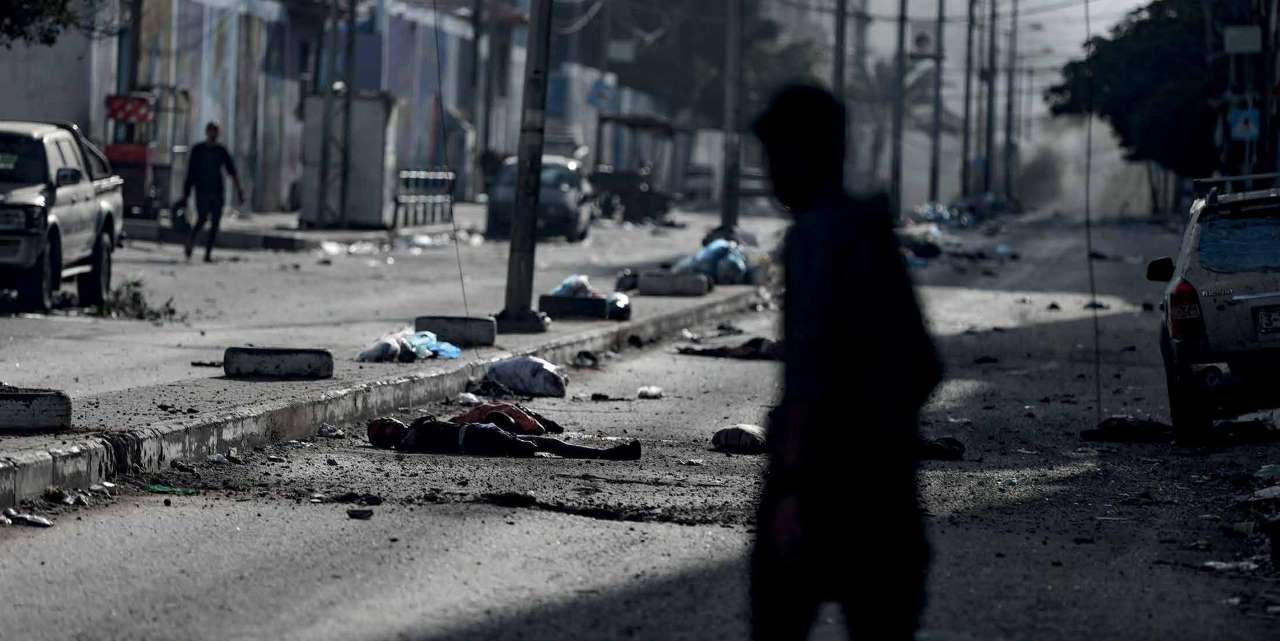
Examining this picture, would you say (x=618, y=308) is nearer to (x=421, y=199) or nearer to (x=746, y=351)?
(x=746, y=351)

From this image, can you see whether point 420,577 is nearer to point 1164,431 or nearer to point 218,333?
point 1164,431

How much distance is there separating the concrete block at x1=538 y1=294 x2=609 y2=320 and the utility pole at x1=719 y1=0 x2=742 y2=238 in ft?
53.3

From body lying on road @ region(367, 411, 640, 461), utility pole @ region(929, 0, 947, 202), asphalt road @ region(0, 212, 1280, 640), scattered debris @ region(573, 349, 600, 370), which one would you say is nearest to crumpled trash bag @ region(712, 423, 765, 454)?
asphalt road @ region(0, 212, 1280, 640)

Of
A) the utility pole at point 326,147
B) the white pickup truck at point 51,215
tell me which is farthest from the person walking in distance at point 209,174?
the utility pole at point 326,147

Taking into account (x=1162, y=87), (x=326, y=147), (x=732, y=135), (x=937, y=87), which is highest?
(x=937, y=87)

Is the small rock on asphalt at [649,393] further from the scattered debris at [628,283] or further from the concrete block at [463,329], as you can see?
the scattered debris at [628,283]

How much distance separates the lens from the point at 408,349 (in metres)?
13.6

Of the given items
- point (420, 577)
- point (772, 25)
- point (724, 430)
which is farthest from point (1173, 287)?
point (772, 25)

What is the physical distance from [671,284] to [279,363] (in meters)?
11.1

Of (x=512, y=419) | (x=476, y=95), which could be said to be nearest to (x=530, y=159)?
(x=512, y=419)

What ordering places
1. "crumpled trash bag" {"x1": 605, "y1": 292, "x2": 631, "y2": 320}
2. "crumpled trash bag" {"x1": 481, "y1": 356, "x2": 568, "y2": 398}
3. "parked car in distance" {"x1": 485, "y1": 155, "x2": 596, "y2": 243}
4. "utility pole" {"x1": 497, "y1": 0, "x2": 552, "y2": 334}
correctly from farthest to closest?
"parked car in distance" {"x1": 485, "y1": 155, "x2": 596, "y2": 243} < "crumpled trash bag" {"x1": 605, "y1": 292, "x2": 631, "y2": 320} < "utility pole" {"x1": 497, "y1": 0, "x2": 552, "y2": 334} < "crumpled trash bag" {"x1": 481, "y1": 356, "x2": 568, "y2": 398}

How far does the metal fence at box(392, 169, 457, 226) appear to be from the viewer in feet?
129

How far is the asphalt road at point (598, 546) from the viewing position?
6062 millimetres

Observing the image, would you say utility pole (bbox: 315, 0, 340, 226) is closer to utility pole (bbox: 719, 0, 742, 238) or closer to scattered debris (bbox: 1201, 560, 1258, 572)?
utility pole (bbox: 719, 0, 742, 238)
